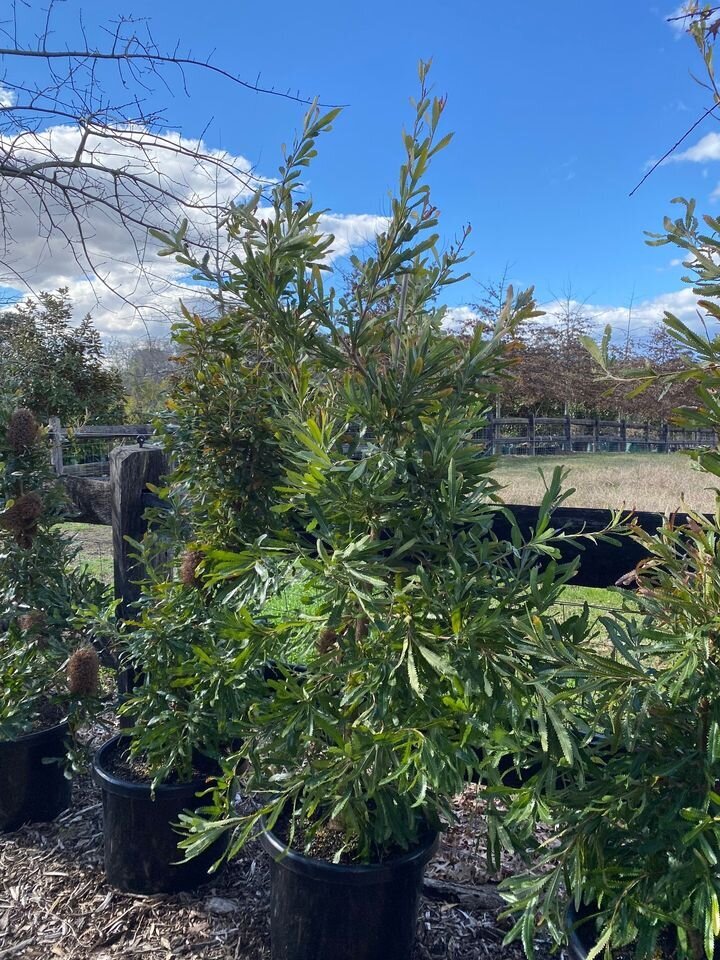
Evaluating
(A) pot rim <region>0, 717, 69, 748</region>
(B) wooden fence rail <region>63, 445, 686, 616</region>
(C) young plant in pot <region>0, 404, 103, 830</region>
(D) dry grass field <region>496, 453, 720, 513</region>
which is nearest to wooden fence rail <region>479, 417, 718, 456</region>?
(D) dry grass field <region>496, 453, 720, 513</region>

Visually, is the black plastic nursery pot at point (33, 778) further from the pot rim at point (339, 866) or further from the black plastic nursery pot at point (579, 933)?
the black plastic nursery pot at point (579, 933)

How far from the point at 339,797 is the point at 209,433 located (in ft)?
3.48

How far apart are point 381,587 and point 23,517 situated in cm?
198

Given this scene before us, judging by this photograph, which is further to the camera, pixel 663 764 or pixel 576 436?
pixel 576 436

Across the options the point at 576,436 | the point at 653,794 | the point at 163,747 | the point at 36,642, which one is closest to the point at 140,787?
the point at 163,747

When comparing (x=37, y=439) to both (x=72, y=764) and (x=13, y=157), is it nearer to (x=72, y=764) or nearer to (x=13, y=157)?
(x=72, y=764)

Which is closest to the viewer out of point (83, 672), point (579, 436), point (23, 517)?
point (83, 672)

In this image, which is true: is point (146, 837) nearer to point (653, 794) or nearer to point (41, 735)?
point (41, 735)

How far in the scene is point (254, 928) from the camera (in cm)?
215

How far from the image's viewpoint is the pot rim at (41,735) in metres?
2.66

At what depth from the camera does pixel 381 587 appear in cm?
140

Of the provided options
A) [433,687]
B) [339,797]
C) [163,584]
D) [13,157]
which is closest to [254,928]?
[339,797]

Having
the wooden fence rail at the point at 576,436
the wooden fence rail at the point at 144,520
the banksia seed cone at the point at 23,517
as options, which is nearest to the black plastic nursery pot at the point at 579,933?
the wooden fence rail at the point at 144,520

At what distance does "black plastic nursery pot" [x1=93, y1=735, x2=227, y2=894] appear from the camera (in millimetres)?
2268
